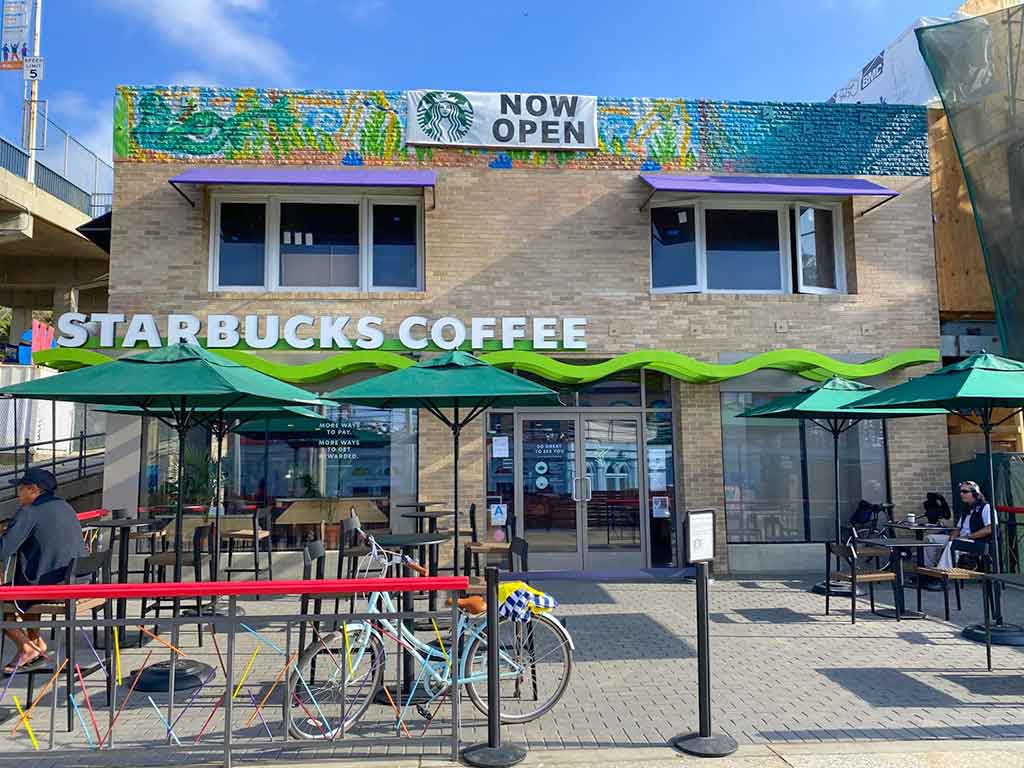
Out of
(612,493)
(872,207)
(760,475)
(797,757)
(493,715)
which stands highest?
(872,207)

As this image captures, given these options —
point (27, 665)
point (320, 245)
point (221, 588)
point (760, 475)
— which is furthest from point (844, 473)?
point (27, 665)

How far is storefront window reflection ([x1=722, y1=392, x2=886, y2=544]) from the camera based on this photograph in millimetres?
12000

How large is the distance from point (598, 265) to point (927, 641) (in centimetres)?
666

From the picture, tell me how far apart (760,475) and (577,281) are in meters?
4.03

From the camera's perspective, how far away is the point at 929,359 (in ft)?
39.1

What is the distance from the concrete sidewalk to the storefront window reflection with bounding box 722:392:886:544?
702 cm

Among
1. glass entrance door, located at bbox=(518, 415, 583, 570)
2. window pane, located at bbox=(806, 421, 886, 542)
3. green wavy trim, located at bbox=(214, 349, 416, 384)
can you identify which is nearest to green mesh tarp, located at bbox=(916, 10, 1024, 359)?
window pane, located at bbox=(806, 421, 886, 542)

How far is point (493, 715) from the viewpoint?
4.80 m

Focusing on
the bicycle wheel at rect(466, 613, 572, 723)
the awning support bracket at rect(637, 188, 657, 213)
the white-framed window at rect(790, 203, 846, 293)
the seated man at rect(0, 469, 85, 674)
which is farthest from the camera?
the white-framed window at rect(790, 203, 846, 293)

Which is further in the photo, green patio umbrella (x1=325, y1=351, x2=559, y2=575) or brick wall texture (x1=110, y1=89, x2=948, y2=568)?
brick wall texture (x1=110, y1=89, x2=948, y2=568)

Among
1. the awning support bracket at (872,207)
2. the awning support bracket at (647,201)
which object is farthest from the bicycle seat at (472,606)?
the awning support bracket at (872,207)

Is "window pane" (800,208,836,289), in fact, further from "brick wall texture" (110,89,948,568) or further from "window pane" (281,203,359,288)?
"window pane" (281,203,359,288)

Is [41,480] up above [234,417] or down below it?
below

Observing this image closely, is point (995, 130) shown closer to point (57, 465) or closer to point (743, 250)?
point (743, 250)
